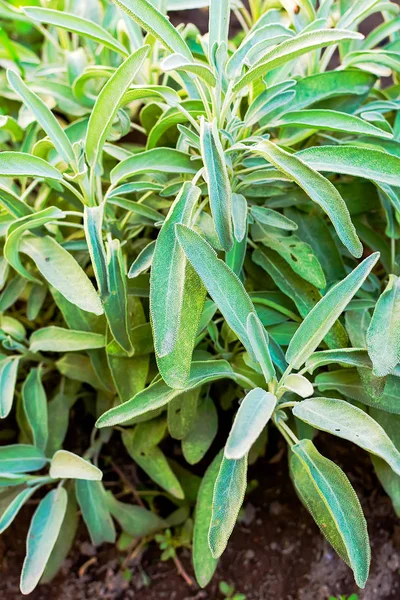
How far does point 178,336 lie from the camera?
701 mm

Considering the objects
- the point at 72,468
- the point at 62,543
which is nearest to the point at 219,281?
the point at 72,468

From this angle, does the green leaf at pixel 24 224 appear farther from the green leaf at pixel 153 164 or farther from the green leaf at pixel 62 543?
the green leaf at pixel 62 543

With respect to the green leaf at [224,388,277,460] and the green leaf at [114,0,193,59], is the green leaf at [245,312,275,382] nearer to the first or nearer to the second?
the green leaf at [224,388,277,460]

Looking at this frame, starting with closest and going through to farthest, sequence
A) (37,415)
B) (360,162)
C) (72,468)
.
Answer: (360,162) < (72,468) < (37,415)

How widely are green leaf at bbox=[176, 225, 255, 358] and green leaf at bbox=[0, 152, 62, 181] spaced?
220mm

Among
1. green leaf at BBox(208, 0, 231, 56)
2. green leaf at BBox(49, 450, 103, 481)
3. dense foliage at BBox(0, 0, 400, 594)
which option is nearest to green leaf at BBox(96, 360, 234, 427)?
dense foliage at BBox(0, 0, 400, 594)

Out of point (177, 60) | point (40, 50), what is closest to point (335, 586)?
point (177, 60)

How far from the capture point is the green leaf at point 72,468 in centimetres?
81

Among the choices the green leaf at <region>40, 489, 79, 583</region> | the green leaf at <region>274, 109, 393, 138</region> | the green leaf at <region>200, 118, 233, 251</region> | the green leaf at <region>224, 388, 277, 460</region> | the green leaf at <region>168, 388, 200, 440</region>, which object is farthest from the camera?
the green leaf at <region>40, 489, 79, 583</region>

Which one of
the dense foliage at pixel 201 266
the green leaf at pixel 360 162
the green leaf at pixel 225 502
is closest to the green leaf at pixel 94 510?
the dense foliage at pixel 201 266

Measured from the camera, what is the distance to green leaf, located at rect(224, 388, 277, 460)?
1.92ft

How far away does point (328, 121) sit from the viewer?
2.66 feet

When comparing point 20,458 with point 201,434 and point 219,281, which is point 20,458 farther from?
point 219,281

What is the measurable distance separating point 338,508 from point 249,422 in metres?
0.16
